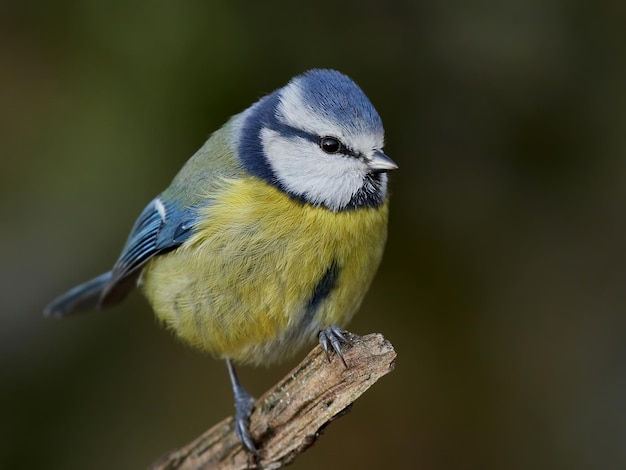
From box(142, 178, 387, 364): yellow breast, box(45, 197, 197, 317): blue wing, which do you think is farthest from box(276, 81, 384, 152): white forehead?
box(45, 197, 197, 317): blue wing

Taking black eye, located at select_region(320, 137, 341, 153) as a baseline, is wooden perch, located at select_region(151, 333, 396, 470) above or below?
below

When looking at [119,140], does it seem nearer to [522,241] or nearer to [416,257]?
[416,257]

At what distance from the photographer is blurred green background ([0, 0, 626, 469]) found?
7.31ft

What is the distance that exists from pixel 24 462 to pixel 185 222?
3.81 ft

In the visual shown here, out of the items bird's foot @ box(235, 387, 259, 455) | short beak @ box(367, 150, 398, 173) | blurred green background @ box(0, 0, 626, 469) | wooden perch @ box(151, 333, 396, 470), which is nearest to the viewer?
wooden perch @ box(151, 333, 396, 470)

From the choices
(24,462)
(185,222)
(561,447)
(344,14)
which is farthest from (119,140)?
(561,447)

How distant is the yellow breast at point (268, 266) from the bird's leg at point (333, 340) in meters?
0.16

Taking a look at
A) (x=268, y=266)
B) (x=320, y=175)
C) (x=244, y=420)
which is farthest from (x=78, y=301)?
(x=320, y=175)

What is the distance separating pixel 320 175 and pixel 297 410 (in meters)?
0.51

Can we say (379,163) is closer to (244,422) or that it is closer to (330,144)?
(330,144)

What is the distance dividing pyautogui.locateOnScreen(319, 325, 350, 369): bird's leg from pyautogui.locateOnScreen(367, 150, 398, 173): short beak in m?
0.35

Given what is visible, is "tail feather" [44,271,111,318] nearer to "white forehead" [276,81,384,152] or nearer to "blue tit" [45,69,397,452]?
"blue tit" [45,69,397,452]

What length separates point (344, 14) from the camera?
2.26 m

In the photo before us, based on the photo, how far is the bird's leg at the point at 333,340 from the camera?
4.95 feet
